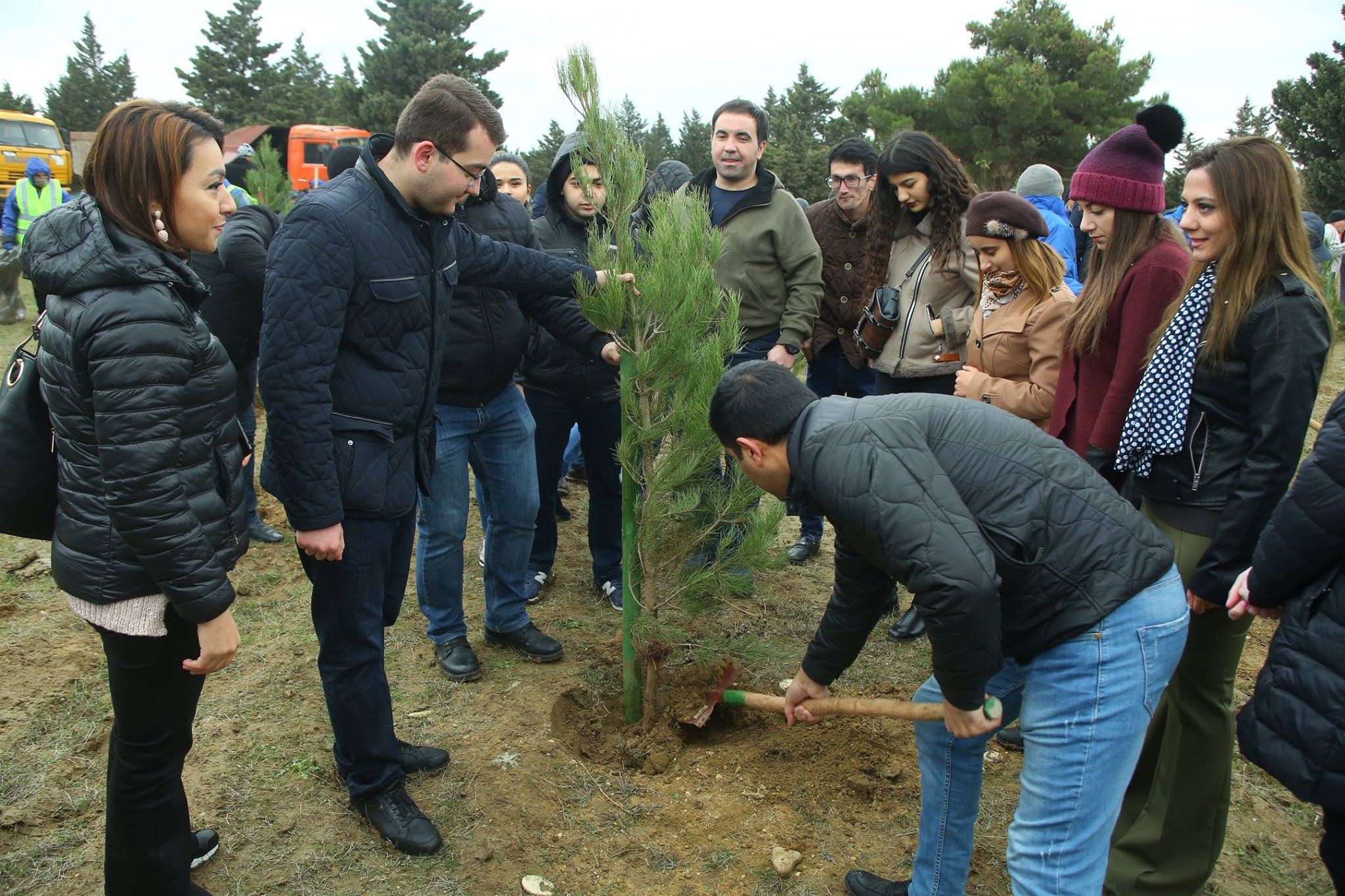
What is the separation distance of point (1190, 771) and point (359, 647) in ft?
7.61

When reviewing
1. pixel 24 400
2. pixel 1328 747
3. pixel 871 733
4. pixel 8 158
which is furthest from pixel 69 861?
pixel 8 158

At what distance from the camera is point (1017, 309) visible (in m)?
3.27

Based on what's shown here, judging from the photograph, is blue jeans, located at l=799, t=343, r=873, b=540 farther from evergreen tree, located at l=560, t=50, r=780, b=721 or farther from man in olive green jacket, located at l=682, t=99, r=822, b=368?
evergreen tree, located at l=560, t=50, r=780, b=721

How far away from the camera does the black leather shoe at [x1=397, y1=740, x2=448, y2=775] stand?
303 centimetres

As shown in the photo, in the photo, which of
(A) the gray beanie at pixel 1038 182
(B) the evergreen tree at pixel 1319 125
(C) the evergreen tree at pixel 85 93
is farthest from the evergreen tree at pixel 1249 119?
(C) the evergreen tree at pixel 85 93

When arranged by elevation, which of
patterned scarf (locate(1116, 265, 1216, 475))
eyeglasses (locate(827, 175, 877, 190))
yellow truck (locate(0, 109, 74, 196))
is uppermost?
yellow truck (locate(0, 109, 74, 196))

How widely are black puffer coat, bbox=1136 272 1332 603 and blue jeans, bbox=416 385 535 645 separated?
7.74 ft

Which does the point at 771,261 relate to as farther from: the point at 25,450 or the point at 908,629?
the point at 25,450

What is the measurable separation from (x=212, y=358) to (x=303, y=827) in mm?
1562

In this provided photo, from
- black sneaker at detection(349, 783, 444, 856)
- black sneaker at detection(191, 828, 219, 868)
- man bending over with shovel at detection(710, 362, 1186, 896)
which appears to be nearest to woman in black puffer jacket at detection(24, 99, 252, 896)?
black sneaker at detection(191, 828, 219, 868)

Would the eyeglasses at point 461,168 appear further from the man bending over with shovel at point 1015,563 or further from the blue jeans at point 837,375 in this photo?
the blue jeans at point 837,375

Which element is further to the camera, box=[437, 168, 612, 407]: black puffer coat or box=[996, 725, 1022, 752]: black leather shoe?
box=[437, 168, 612, 407]: black puffer coat

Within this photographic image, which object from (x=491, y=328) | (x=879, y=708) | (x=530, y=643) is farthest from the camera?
(x=530, y=643)

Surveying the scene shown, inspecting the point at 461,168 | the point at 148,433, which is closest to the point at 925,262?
the point at 461,168
